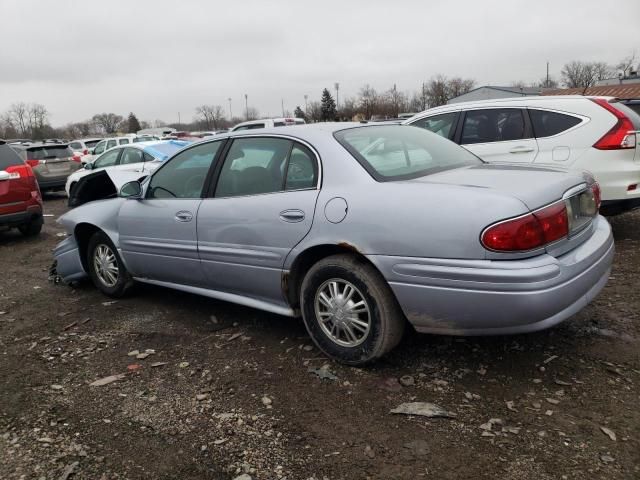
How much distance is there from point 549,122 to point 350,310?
394 centimetres

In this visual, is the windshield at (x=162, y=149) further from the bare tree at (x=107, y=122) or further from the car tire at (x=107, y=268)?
the bare tree at (x=107, y=122)

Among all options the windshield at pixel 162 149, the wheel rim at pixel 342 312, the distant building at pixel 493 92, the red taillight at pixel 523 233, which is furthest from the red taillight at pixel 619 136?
the distant building at pixel 493 92

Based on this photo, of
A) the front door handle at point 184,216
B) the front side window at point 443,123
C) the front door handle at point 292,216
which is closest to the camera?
the front door handle at point 292,216

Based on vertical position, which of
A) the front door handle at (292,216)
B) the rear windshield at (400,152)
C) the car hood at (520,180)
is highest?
the rear windshield at (400,152)

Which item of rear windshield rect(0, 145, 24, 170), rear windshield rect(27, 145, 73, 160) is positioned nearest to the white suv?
rear windshield rect(0, 145, 24, 170)

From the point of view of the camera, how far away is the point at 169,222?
4039mm

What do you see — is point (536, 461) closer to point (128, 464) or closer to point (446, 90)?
point (128, 464)

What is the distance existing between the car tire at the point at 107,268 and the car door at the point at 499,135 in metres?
4.19

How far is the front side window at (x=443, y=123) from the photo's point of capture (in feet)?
21.3

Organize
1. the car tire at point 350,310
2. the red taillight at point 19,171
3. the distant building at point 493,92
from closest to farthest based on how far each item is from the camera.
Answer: the car tire at point 350,310
the red taillight at point 19,171
the distant building at point 493,92

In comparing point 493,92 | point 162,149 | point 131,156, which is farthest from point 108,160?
point 493,92

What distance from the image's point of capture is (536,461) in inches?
88.5

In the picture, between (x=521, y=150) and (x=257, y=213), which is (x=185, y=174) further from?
(x=521, y=150)

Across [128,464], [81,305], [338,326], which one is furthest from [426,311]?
[81,305]
